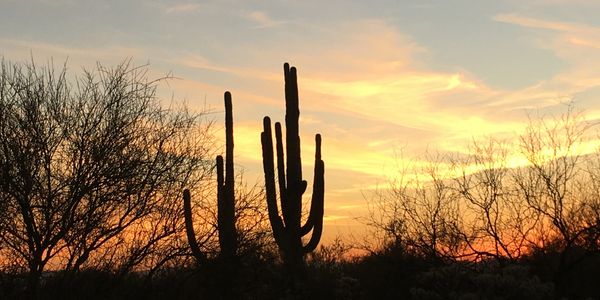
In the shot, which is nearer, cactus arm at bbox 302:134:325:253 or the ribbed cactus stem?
the ribbed cactus stem

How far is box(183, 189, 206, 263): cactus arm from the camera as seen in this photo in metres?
15.4

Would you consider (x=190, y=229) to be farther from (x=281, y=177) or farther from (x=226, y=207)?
(x=281, y=177)

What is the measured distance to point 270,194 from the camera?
17094 millimetres

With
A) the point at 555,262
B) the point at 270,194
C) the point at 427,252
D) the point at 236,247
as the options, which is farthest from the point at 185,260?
the point at 555,262

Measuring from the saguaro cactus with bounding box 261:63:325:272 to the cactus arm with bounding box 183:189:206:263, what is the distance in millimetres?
2076

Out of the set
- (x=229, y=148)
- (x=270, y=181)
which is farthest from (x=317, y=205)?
(x=229, y=148)

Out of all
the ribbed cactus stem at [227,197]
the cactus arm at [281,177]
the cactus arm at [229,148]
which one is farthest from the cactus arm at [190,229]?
the cactus arm at [281,177]

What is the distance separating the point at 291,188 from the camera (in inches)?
683

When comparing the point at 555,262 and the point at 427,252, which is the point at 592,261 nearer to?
the point at 555,262

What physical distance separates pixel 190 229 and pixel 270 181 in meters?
2.32

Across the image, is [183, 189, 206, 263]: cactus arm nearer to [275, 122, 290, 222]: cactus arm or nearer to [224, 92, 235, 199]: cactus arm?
[224, 92, 235, 199]: cactus arm

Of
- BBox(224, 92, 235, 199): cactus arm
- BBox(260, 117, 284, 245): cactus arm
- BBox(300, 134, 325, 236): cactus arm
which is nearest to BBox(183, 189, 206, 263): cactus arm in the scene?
BBox(224, 92, 235, 199): cactus arm

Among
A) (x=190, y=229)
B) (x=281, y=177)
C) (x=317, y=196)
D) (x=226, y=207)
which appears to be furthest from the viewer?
(x=281, y=177)

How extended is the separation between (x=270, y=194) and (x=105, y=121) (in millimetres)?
4304
